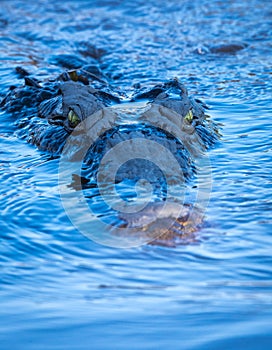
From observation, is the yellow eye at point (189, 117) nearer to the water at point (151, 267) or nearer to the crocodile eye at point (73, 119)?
the water at point (151, 267)

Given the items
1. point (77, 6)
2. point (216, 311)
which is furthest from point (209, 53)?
point (216, 311)

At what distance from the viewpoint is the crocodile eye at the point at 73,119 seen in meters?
5.59

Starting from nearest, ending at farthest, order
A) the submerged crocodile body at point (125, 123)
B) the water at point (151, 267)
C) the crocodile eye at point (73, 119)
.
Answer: the water at point (151, 267) < the submerged crocodile body at point (125, 123) < the crocodile eye at point (73, 119)

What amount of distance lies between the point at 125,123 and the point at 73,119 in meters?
0.61

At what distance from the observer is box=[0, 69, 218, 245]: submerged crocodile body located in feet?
14.5

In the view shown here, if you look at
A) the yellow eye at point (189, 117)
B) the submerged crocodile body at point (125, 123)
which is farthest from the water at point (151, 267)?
the yellow eye at point (189, 117)

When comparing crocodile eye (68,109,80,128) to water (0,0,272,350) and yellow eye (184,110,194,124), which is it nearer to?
water (0,0,272,350)

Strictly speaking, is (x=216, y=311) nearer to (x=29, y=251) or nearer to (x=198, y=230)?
(x=198, y=230)

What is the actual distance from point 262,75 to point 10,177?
160 inches

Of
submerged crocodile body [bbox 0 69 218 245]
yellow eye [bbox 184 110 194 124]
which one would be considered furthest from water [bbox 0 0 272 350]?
yellow eye [bbox 184 110 194 124]

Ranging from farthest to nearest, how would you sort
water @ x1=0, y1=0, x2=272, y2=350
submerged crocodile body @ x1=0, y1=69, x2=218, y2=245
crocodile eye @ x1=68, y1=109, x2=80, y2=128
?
crocodile eye @ x1=68, y1=109, x2=80, y2=128
submerged crocodile body @ x1=0, y1=69, x2=218, y2=245
water @ x1=0, y1=0, x2=272, y2=350

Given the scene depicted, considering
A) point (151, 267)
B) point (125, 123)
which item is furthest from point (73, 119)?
point (151, 267)

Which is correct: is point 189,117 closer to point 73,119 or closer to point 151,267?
point 73,119

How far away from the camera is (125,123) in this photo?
5195 millimetres
